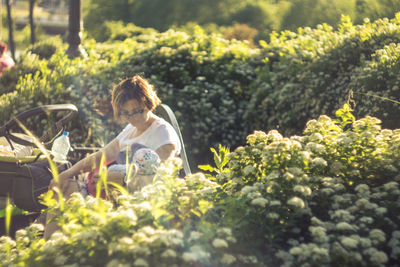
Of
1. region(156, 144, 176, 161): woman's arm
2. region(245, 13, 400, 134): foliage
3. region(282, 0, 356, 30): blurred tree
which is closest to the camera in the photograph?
region(156, 144, 176, 161): woman's arm

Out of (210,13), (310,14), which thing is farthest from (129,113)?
(210,13)

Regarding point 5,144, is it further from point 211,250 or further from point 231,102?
point 231,102

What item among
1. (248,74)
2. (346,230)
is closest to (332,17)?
(248,74)

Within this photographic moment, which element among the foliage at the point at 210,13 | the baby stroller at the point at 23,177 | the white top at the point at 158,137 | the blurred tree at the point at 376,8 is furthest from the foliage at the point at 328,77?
the foliage at the point at 210,13

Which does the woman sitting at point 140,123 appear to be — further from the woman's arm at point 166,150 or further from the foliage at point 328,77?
the foliage at point 328,77

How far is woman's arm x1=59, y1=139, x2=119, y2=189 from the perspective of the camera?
3.48 metres

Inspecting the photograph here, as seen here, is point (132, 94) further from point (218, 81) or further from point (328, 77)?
point (218, 81)

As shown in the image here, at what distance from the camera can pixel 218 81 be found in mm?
6883

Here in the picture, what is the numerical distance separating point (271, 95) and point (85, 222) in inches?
169

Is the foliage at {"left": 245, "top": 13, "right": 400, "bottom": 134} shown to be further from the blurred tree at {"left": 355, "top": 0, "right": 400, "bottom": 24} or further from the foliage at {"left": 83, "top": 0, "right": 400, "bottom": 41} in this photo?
the foliage at {"left": 83, "top": 0, "right": 400, "bottom": 41}

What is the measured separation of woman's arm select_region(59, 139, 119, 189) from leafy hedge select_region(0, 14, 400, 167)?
1828mm

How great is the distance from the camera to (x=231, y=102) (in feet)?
21.6

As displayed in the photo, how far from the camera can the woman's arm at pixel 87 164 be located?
3.48 meters

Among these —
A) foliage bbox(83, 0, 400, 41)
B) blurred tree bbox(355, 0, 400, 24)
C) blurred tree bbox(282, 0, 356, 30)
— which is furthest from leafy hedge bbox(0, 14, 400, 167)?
foliage bbox(83, 0, 400, 41)
